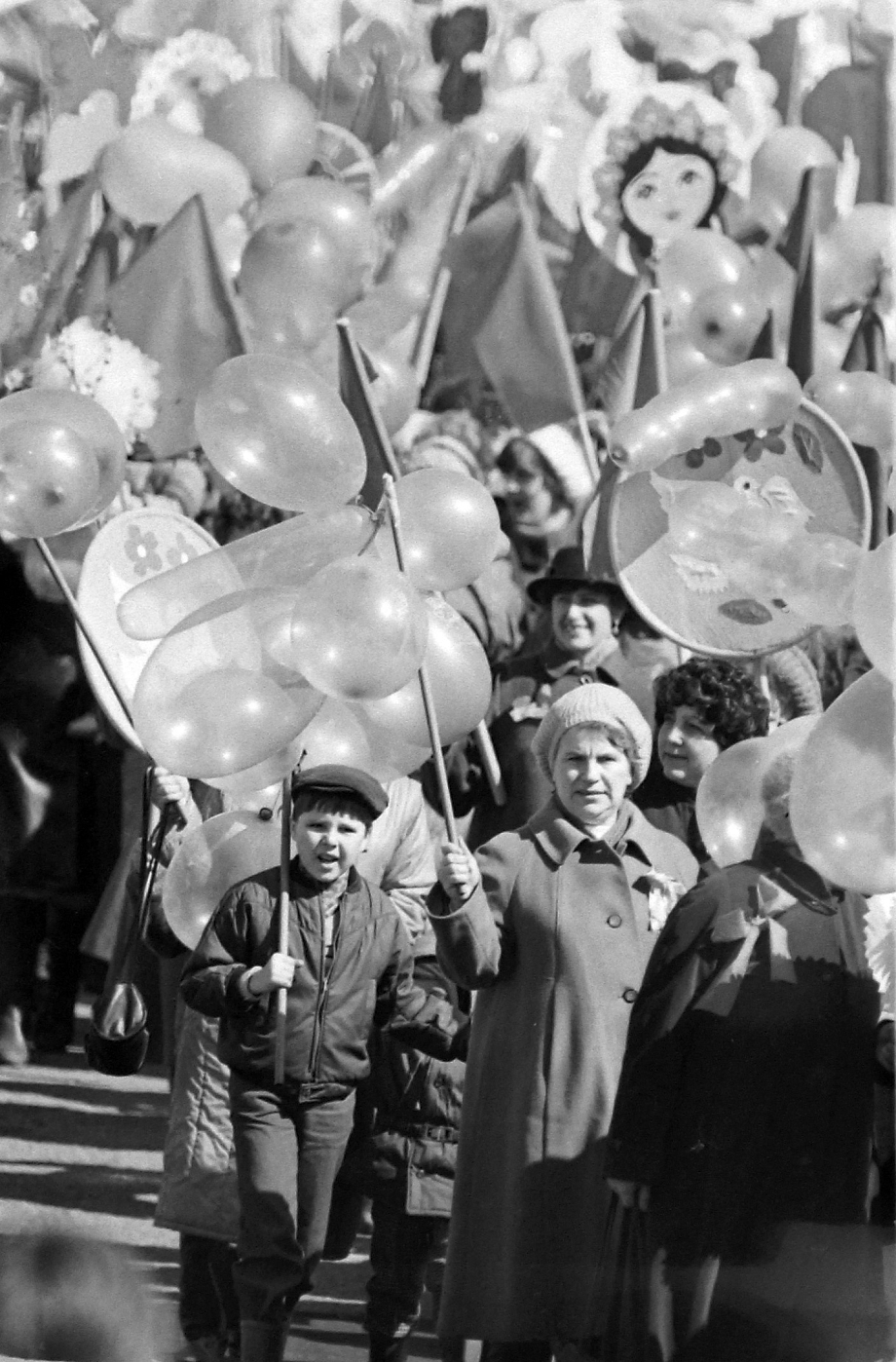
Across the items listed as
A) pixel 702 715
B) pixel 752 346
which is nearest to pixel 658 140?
pixel 752 346

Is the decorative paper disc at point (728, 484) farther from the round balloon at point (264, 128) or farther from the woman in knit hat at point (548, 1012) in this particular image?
the round balloon at point (264, 128)

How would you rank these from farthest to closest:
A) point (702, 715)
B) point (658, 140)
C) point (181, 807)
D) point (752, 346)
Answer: point (658, 140)
point (752, 346)
point (702, 715)
point (181, 807)

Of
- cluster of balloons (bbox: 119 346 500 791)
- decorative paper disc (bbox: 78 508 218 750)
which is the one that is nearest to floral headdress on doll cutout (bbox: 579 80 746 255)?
decorative paper disc (bbox: 78 508 218 750)

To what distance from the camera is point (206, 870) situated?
3945mm

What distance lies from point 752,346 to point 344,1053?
12.7 feet

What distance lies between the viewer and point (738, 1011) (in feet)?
10.4

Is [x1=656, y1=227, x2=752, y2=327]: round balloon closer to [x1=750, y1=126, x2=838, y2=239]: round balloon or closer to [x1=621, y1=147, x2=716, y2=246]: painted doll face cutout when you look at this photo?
[x1=621, y1=147, x2=716, y2=246]: painted doll face cutout

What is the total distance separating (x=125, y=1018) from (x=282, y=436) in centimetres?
113

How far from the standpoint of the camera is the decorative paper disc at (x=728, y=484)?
467cm

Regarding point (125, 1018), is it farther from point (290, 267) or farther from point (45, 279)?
point (45, 279)

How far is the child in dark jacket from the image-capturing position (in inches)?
157

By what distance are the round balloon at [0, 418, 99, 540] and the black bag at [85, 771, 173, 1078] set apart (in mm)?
519

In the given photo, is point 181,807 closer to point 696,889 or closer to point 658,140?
point 696,889

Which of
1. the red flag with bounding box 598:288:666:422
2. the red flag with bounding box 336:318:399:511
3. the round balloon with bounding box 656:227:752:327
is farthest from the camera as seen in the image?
the round balloon with bounding box 656:227:752:327
